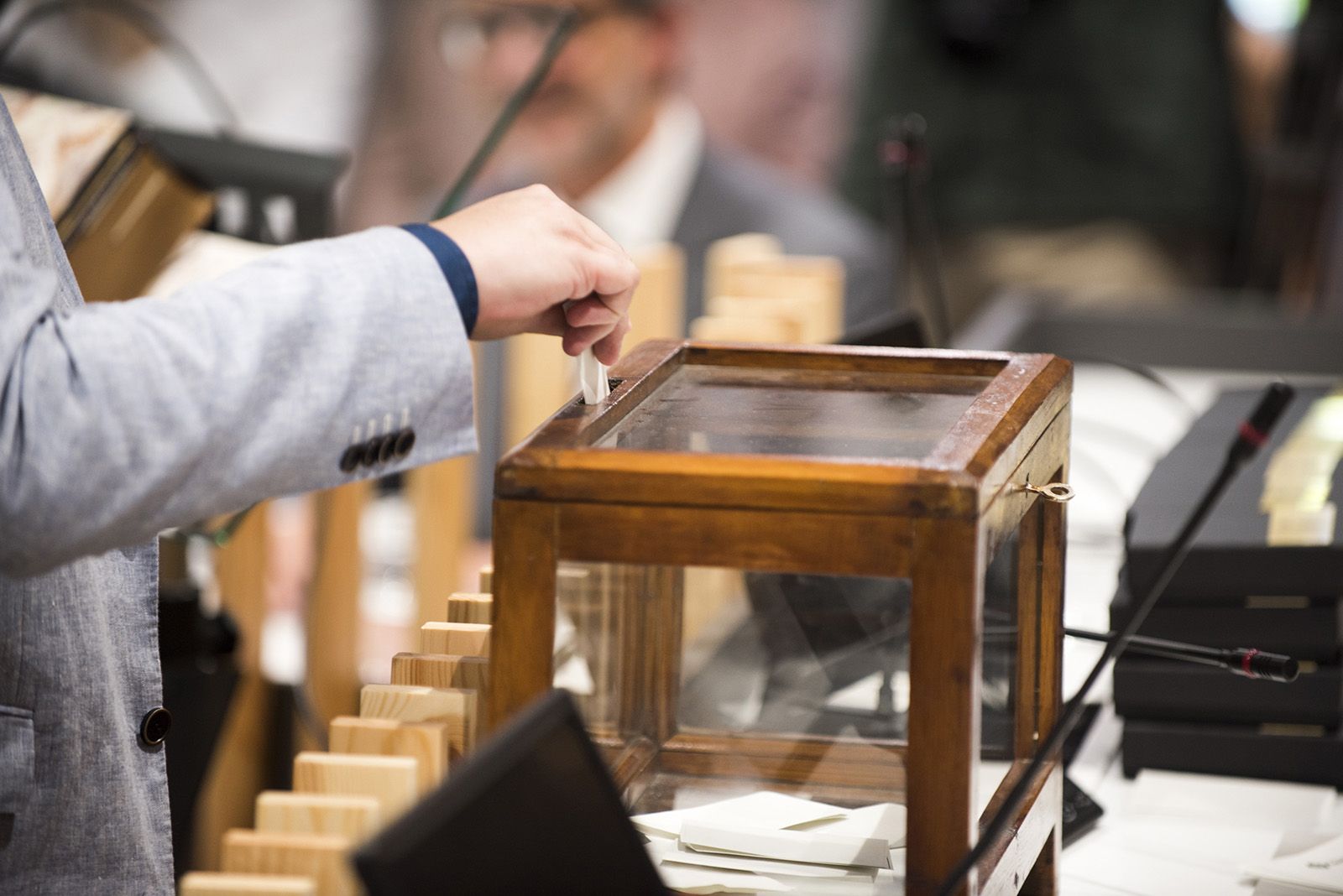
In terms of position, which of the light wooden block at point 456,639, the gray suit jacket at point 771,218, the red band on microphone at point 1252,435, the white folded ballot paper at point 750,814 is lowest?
the white folded ballot paper at point 750,814

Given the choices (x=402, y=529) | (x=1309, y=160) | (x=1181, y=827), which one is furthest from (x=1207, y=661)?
(x=1309, y=160)

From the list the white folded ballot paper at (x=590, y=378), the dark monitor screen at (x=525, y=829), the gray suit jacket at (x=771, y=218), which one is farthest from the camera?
Answer: the gray suit jacket at (x=771, y=218)

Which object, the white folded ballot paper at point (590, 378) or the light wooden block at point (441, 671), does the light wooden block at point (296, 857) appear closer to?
the light wooden block at point (441, 671)

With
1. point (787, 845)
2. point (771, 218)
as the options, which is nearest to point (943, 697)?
point (787, 845)

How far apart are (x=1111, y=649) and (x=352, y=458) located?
1.10 ft

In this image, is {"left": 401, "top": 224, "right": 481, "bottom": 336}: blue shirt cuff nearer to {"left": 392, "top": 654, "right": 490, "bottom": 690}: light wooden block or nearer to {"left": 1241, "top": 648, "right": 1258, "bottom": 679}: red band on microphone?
{"left": 392, "top": 654, "right": 490, "bottom": 690}: light wooden block

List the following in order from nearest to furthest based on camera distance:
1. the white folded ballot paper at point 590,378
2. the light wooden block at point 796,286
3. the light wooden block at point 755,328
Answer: the white folded ballot paper at point 590,378 → the light wooden block at point 755,328 → the light wooden block at point 796,286

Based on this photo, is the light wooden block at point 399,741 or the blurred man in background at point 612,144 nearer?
the light wooden block at point 399,741

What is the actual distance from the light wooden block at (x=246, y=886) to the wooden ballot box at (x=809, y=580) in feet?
0.37

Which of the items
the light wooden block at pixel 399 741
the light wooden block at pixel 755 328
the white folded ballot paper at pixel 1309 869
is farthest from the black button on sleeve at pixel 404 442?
the light wooden block at pixel 755 328

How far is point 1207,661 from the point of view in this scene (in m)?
0.92

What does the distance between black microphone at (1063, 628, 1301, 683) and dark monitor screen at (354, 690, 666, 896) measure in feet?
0.96

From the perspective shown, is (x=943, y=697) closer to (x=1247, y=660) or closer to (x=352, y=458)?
(x=352, y=458)

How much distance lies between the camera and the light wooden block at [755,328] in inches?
53.5
